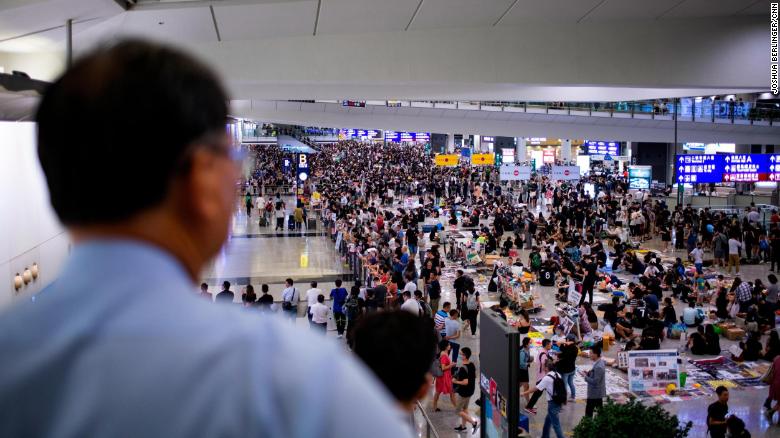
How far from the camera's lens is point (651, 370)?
11.1 metres

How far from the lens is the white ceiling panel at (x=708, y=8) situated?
840cm

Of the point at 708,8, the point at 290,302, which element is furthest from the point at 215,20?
the point at 290,302

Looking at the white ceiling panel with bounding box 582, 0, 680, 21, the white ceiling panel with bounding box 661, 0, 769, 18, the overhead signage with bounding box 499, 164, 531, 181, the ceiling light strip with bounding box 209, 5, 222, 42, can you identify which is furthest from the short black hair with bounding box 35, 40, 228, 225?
the overhead signage with bounding box 499, 164, 531, 181

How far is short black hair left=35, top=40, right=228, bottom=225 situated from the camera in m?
0.69

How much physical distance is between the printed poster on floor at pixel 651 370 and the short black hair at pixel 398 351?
10.1 meters

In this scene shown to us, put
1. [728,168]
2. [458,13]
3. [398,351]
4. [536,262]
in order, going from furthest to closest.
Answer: [728,168], [536,262], [458,13], [398,351]

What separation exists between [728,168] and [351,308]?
18.7m

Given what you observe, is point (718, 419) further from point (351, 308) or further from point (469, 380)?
point (351, 308)

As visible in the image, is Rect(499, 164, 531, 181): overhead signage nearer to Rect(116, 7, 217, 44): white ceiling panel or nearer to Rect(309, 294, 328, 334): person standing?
Rect(309, 294, 328, 334): person standing

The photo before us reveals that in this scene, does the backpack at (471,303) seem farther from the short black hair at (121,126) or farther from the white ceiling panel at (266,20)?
the short black hair at (121,126)

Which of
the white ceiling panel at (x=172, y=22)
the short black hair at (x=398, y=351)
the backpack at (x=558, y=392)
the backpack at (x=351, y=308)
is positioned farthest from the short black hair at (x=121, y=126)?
the backpack at (x=351, y=308)

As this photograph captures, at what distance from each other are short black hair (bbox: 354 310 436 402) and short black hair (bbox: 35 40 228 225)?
2.87 ft

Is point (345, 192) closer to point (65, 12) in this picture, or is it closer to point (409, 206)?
point (409, 206)

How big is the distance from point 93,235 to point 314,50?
28.4 feet
